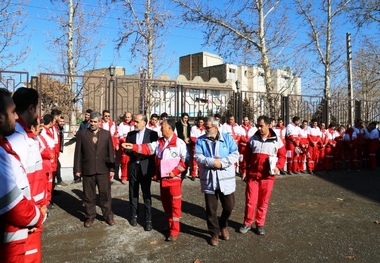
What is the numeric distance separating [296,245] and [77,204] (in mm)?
4830

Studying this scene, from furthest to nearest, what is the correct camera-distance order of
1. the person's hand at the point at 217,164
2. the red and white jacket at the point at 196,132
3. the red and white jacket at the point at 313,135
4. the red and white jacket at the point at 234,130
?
the red and white jacket at the point at 313,135 < the red and white jacket at the point at 234,130 < the red and white jacket at the point at 196,132 < the person's hand at the point at 217,164

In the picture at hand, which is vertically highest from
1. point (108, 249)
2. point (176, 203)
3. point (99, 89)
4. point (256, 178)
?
point (99, 89)

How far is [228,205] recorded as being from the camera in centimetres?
517

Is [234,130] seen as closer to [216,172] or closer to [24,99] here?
[216,172]

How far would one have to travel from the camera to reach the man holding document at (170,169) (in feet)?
17.5

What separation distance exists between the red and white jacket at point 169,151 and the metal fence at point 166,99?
449 centimetres

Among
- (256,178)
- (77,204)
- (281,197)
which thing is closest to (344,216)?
(281,197)

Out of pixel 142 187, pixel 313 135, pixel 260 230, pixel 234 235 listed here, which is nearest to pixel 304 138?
pixel 313 135

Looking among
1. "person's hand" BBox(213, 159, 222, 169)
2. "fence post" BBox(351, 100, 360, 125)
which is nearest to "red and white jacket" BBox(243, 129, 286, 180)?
"person's hand" BBox(213, 159, 222, 169)

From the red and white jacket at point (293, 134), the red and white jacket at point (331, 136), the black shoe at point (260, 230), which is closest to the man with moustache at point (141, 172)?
the black shoe at point (260, 230)

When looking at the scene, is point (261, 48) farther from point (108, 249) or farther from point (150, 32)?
point (108, 249)

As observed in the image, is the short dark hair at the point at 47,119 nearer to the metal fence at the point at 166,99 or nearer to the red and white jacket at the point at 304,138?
the metal fence at the point at 166,99

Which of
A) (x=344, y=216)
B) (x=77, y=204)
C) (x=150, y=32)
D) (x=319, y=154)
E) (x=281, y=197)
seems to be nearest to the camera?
(x=344, y=216)

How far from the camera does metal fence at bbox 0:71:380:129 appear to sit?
33.6 ft
